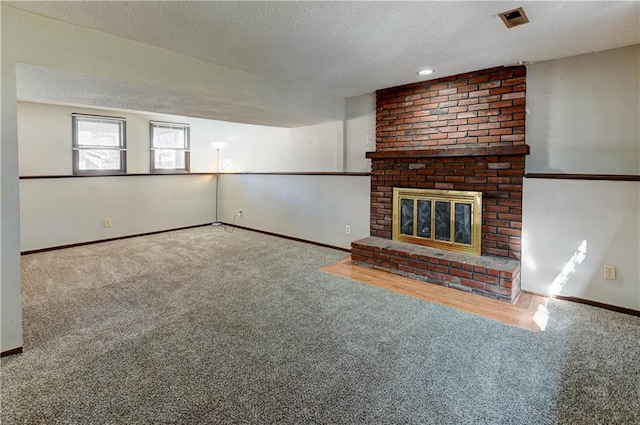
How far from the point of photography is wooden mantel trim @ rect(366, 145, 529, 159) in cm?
319

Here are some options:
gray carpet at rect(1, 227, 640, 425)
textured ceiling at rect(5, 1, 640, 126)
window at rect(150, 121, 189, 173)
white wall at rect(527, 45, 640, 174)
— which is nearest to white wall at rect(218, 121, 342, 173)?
window at rect(150, 121, 189, 173)

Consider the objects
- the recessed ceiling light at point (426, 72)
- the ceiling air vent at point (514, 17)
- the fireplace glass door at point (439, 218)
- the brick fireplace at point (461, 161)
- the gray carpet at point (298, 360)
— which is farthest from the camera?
the fireplace glass door at point (439, 218)

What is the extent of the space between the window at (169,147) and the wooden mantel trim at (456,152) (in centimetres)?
388

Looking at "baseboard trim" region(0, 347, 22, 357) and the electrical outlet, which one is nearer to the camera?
"baseboard trim" region(0, 347, 22, 357)

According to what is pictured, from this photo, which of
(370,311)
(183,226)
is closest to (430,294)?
(370,311)

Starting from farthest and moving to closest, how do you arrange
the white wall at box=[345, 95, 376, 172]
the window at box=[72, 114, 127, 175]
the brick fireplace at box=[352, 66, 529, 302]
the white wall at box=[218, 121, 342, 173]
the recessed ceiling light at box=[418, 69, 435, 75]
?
the window at box=[72, 114, 127, 175], the white wall at box=[218, 121, 342, 173], the white wall at box=[345, 95, 376, 172], the recessed ceiling light at box=[418, 69, 435, 75], the brick fireplace at box=[352, 66, 529, 302]

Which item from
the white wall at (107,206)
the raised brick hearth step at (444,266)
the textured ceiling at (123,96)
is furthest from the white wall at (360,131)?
the white wall at (107,206)

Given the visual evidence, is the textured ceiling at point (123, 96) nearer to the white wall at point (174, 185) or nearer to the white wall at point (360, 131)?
the white wall at point (360, 131)

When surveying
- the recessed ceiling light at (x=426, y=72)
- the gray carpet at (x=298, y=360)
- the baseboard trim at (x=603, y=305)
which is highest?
the recessed ceiling light at (x=426, y=72)

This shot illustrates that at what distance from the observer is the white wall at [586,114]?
110 inches

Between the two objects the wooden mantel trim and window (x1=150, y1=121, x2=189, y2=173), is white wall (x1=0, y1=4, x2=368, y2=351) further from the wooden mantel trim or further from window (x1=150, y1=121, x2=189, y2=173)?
window (x1=150, y1=121, x2=189, y2=173)

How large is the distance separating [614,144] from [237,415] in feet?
11.4

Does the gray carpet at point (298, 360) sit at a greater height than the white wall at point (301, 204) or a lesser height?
lesser

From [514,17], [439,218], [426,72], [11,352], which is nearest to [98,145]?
[11,352]
